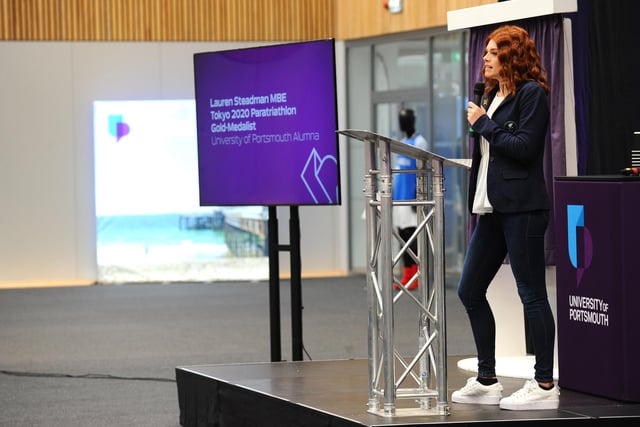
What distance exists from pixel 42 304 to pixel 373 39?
4.70 metres

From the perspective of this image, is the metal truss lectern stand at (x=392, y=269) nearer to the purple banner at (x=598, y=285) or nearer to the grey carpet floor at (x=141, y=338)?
the purple banner at (x=598, y=285)

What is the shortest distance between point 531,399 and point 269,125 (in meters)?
2.29

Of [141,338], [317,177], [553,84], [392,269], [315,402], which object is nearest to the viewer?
[392,269]

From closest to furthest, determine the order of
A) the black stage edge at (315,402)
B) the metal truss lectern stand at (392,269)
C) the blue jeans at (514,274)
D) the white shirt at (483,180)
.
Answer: the metal truss lectern stand at (392,269) < the black stage edge at (315,402) < the blue jeans at (514,274) < the white shirt at (483,180)

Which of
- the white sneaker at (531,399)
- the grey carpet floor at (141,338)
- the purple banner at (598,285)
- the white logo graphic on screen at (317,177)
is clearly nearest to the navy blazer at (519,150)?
the purple banner at (598,285)

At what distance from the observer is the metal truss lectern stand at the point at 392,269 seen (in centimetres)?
410

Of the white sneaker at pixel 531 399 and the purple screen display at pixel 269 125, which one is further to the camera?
the purple screen display at pixel 269 125

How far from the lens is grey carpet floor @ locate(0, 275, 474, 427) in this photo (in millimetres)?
6176

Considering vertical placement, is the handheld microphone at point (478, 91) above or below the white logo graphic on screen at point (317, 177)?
above

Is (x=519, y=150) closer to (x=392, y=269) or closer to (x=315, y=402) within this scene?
(x=392, y=269)

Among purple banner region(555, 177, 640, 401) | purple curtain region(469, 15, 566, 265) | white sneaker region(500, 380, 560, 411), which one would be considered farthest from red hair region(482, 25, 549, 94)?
purple curtain region(469, 15, 566, 265)

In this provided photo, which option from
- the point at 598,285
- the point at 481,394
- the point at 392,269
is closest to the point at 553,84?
the point at 598,285

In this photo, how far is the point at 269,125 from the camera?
19.9 feet

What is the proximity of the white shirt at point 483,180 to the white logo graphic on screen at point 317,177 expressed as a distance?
133 centimetres
